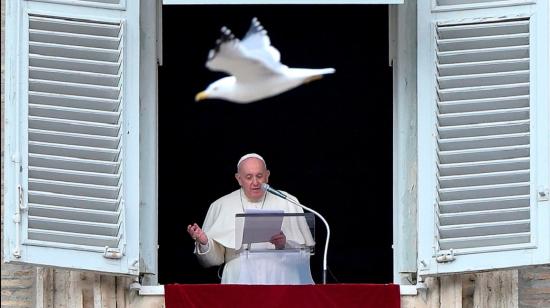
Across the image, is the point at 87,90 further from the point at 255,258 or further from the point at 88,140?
the point at 255,258

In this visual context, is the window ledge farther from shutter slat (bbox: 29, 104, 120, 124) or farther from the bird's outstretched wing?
the bird's outstretched wing

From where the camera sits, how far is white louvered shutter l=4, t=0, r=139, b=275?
1087 cm

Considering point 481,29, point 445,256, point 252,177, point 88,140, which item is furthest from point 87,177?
point 481,29

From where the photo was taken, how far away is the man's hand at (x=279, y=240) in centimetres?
1114

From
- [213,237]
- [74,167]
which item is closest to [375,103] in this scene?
[213,237]

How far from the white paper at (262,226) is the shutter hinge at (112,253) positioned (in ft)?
1.86

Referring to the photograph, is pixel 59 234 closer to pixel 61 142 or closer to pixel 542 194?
pixel 61 142

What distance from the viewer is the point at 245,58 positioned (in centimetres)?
1054

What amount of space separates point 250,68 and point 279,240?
93cm

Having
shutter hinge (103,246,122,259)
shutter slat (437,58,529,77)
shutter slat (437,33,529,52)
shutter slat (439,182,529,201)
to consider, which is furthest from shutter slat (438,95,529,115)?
shutter hinge (103,246,122,259)

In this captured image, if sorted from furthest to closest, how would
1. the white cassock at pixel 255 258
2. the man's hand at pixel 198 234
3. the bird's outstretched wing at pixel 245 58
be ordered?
the man's hand at pixel 198 234 → the white cassock at pixel 255 258 → the bird's outstretched wing at pixel 245 58

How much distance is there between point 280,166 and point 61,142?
3.17 m

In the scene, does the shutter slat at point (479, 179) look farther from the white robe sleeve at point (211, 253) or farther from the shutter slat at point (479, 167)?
the white robe sleeve at point (211, 253)

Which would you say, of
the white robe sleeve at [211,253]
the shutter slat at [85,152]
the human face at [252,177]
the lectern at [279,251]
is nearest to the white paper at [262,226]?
the lectern at [279,251]
